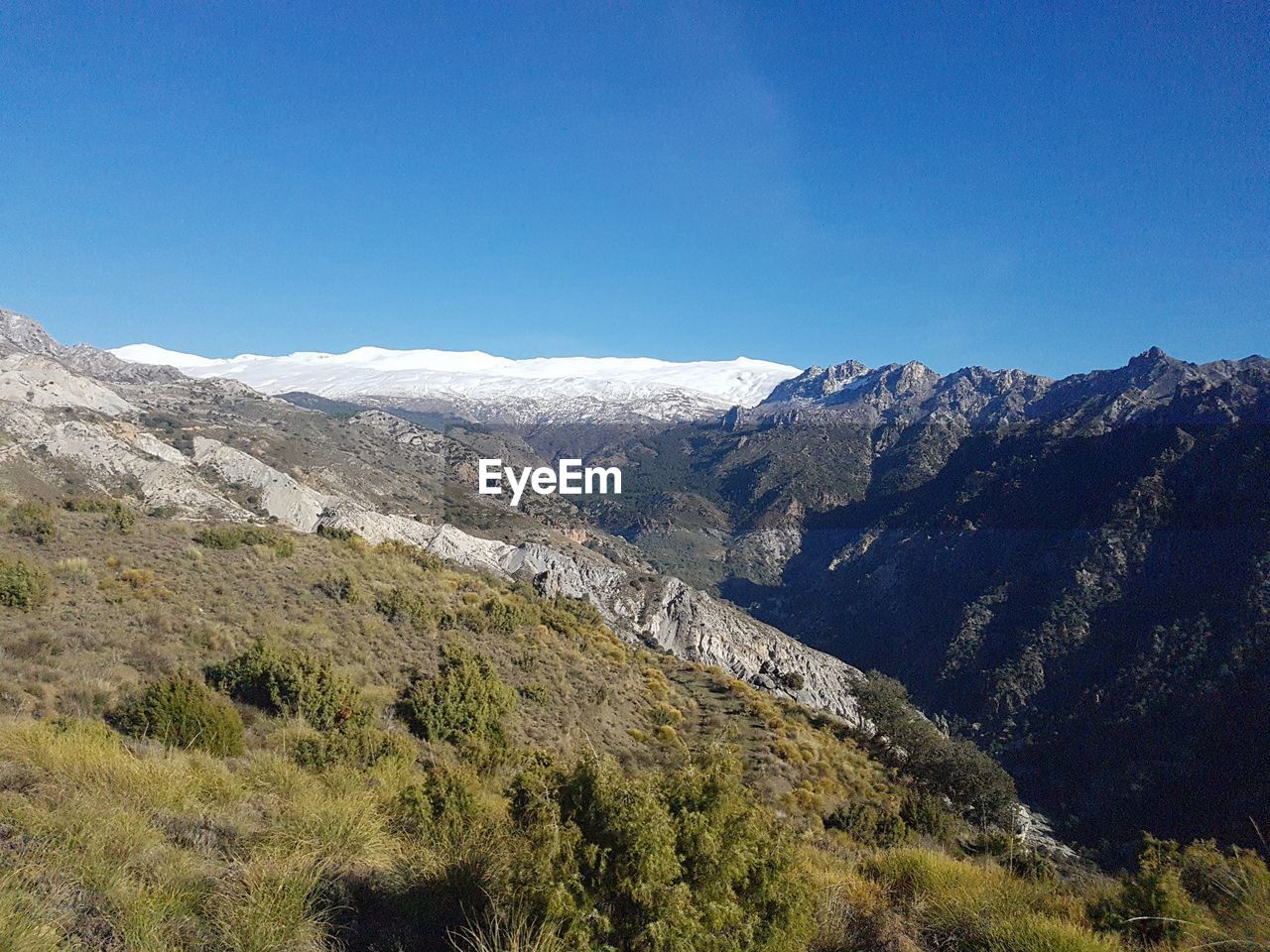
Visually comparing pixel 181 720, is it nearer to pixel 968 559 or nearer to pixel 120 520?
pixel 120 520

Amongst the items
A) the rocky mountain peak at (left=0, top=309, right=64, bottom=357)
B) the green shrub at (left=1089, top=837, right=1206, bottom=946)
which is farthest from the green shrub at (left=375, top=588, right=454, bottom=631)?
the rocky mountain peak at (left=0, top=309, right=64, bottom=357)

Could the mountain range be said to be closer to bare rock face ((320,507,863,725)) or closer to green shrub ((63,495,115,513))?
bare rock face ((320,507,863,725))

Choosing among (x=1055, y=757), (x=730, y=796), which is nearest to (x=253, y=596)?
(x=730, y=796)

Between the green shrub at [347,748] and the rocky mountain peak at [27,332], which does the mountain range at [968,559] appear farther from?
the rocky mountain peak at [27,332]

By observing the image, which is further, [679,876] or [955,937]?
[955,937]

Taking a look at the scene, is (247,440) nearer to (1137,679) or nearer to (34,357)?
(34,357)

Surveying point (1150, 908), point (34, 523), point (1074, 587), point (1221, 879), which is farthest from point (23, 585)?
point (1074, 587)

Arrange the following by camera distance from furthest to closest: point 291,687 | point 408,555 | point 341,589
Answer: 1. point 408,555
2. point 341,589
3. point 291,687
